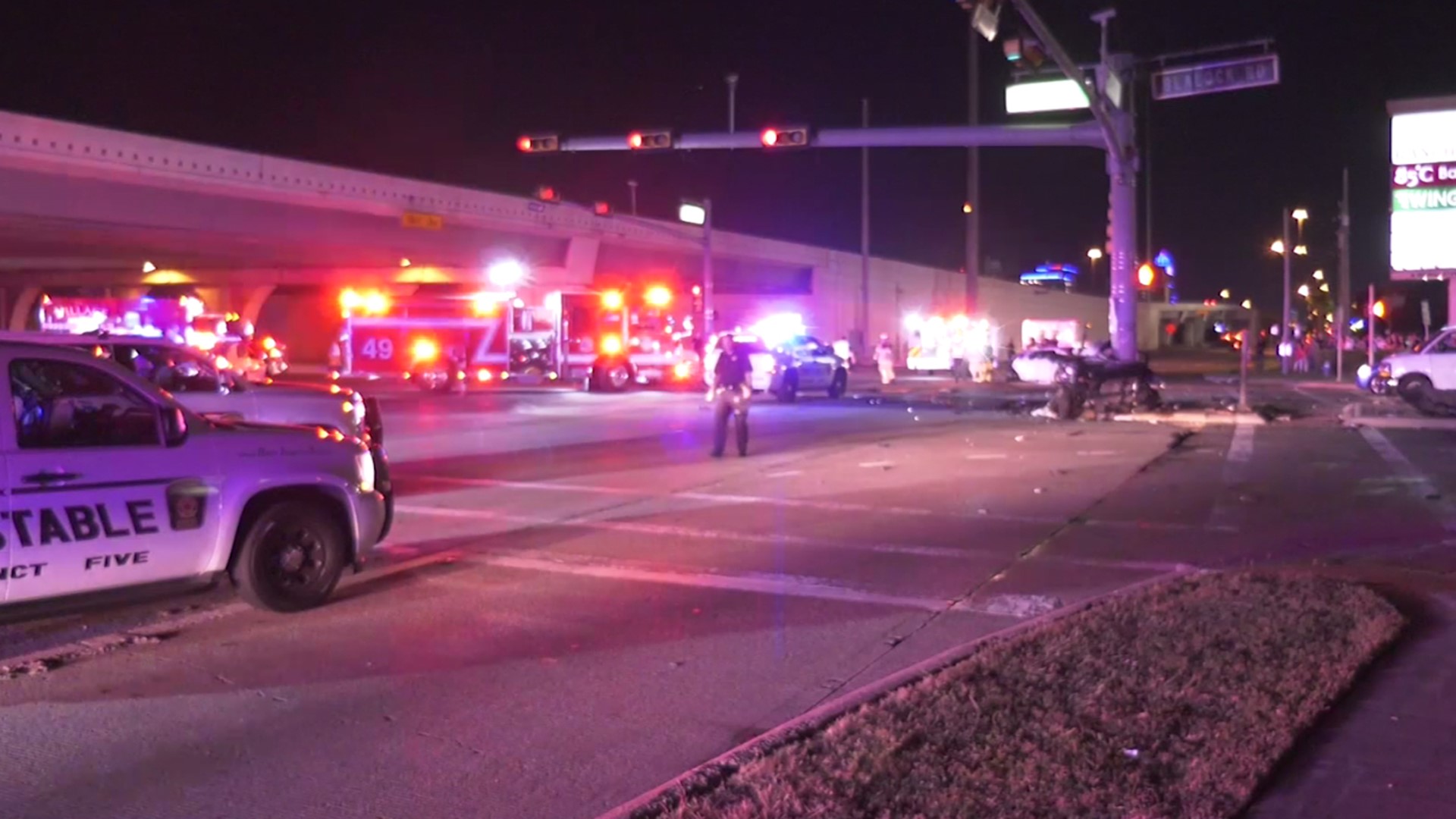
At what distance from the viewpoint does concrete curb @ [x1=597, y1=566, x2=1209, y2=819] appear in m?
5.21

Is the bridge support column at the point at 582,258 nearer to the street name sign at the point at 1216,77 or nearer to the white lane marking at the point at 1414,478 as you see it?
the street name sign at the point at 1216,77

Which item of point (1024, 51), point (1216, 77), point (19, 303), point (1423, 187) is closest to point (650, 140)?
point (1024, 51)

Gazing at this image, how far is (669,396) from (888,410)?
7035 millimetres

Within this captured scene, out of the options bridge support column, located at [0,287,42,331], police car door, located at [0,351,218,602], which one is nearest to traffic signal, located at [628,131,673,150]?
police car door, located at [0,351,218,602]

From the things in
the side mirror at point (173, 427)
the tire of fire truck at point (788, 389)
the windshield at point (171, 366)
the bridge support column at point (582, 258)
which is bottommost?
the tire of fire truck at point (788, 389)

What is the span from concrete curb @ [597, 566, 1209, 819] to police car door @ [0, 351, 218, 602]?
3.91 meters

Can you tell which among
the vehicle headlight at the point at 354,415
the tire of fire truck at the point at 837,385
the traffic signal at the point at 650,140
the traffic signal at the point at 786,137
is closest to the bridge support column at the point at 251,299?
the tire of fire truck at the point at 837,385

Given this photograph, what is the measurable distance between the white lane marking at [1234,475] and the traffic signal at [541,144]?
14.1 m

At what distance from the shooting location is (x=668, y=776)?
5.82 m

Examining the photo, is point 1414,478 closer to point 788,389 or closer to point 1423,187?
point 788,389

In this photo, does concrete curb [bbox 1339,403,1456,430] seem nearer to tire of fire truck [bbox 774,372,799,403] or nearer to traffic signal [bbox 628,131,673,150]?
tire of fire truck [bbox 774,372,799,403]

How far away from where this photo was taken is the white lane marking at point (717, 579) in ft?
31.0

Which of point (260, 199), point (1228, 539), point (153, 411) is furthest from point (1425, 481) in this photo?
point (260, 199)

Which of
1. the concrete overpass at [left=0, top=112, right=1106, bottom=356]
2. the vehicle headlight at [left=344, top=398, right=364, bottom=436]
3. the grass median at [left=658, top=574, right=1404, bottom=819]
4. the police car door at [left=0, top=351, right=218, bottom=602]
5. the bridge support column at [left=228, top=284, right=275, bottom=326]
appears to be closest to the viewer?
the grass median at [left=658, top=574, right=1404, bottom=819]
